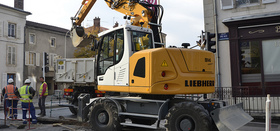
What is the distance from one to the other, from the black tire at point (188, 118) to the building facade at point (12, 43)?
25.4m

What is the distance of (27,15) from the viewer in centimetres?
3130

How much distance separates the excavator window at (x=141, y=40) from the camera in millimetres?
8055

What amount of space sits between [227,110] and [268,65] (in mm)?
7162

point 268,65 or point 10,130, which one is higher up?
point 268,65

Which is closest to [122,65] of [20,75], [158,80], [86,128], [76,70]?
[158,80]

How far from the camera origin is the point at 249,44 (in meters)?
13.1

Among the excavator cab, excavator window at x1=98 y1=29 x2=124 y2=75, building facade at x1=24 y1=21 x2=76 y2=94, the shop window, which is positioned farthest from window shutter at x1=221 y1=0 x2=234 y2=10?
building facade at x1=24 y1=21 x2=76 y2=94

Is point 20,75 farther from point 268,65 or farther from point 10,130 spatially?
point 268,65

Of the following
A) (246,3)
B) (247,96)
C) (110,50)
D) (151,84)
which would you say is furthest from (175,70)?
(246,3)

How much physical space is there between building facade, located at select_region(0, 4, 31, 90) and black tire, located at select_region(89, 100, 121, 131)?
23.1 m

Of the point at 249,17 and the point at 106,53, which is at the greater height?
the point at 249,17

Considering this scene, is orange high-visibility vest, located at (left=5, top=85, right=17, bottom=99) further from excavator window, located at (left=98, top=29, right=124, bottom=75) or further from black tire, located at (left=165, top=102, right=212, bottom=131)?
black tire, located at (left=165, top=102, right=212, bottom=131)

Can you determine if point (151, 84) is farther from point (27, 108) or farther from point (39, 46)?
point (39, 46)

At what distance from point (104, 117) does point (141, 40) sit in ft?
8.21
